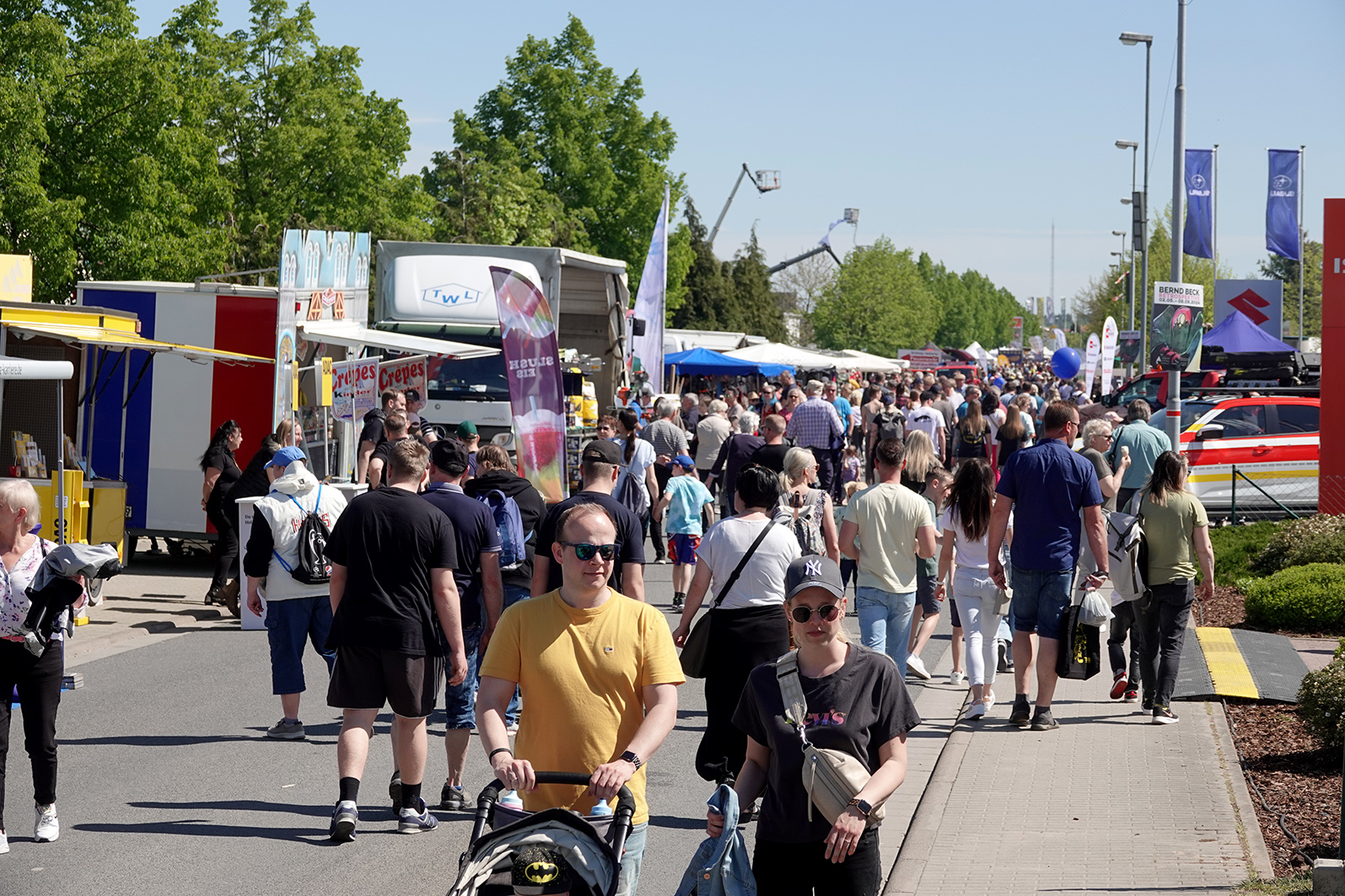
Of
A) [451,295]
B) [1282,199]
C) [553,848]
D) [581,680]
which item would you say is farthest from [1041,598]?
[1282,199]

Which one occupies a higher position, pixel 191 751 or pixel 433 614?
pixel 433 614

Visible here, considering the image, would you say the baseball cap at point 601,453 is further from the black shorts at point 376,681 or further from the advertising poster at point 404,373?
the advertising poster at point 404,373

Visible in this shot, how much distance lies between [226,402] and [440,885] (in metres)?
10.9

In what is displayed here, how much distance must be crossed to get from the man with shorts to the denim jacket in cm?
303

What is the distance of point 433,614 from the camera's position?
6.88 meters

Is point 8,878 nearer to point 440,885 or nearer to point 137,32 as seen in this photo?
point 440,885

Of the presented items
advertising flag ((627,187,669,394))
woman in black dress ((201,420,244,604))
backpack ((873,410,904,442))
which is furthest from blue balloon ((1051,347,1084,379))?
woman in black dress ((201,420,244,604))

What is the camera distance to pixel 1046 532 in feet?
28.8

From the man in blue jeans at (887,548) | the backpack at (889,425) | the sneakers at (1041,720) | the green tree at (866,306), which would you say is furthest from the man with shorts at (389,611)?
the green tree at (866,306)

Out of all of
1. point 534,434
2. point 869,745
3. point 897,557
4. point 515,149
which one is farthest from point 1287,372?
point 515,149

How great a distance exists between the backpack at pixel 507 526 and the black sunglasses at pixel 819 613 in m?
3.93

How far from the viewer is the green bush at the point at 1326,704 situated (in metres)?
7.93

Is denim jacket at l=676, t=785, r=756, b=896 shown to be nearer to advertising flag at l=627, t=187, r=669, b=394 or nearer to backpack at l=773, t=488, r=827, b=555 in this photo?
backpack at l=773, t=488, r=827, b=555

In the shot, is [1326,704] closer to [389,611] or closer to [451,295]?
[389,611]
